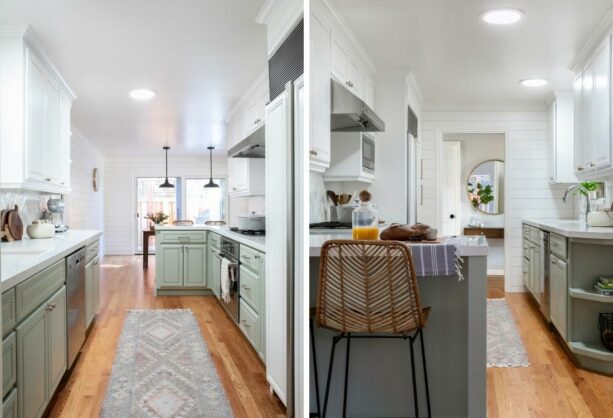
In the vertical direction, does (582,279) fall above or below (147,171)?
below

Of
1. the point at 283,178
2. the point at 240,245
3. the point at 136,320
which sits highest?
the point at 283,178

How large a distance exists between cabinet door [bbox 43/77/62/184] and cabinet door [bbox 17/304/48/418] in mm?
291

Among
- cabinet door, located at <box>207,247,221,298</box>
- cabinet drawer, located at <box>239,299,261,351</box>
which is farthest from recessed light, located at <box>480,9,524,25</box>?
cabinet door, located at <box>207,247,221,298</box>

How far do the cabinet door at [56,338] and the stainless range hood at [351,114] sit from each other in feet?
3.08

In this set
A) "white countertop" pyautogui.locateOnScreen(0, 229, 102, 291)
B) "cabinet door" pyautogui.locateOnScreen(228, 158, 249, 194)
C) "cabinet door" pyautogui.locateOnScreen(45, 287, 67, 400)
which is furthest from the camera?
"cabinet door" pyautogui.locateOnScreen(228, 158, 249, 194)

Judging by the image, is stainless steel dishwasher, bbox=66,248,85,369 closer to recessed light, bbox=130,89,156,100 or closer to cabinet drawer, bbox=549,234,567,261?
recessed light, bbox=130,89,156,100

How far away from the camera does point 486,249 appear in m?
0.69

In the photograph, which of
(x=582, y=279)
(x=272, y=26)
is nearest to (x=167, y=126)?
(x=272, y=26)

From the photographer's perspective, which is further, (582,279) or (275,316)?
(275,316)

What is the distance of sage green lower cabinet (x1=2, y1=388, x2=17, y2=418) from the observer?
31.5 inches

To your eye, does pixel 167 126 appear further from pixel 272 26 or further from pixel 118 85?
pixel 272 26

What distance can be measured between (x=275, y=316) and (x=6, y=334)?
49 centimetres

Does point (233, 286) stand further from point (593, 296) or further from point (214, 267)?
point (593, 296)

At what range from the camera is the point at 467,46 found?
0.62 meters
